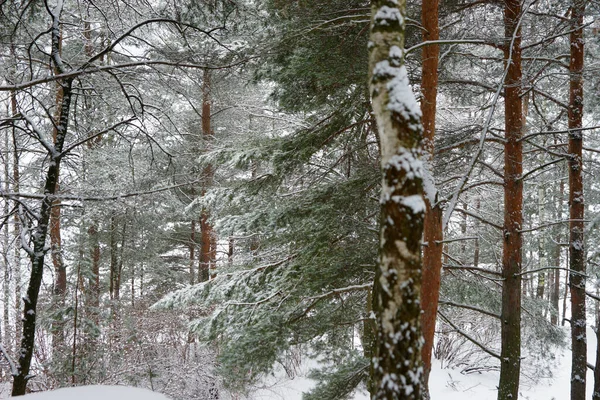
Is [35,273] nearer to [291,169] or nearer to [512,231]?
[291,169]

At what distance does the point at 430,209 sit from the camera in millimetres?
4852

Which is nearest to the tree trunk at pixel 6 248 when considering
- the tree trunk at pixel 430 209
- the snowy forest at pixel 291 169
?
the snowy forest at pixel 291 169

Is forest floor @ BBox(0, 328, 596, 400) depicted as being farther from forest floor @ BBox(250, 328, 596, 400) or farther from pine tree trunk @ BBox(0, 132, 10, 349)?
pine tree trunk @ BBox(0, 132, 10, 349)

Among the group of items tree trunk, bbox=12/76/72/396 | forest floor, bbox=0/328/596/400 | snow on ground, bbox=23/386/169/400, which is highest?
tree trunk, bbox=12/76/72/396

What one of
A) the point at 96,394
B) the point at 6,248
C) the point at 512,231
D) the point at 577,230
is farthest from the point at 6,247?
the point at 577,230

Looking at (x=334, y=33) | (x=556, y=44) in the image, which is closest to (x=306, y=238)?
(x=334, y=33)

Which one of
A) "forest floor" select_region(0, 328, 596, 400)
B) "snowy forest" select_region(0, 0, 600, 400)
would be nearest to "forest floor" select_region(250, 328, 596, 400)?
"forest floor" select_region(0, 328, 596, 400)

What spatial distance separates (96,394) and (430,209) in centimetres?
382

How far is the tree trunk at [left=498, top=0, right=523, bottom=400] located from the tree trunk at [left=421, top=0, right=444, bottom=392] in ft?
4.00

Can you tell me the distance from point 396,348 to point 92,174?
7.08 meters

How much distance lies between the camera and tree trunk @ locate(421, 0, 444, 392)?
4.82 m

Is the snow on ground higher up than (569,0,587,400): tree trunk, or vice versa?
(569,0,587,400): tree trunk

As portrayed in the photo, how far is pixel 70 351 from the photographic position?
6793 mm

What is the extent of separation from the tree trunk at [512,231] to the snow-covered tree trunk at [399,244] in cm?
402
